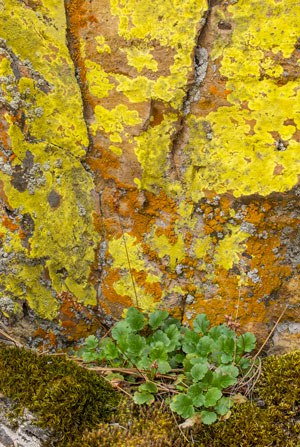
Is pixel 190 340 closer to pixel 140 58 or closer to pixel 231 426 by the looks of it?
pixel 231 426

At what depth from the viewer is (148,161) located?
2.97m

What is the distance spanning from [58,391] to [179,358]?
73cm

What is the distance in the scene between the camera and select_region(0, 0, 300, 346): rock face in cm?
278

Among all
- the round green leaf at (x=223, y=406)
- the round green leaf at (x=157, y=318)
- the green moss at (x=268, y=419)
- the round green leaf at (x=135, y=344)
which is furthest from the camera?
the round green leaf at (x=157, y=318)

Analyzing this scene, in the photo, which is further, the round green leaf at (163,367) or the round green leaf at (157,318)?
the round green leaf at (157,318)

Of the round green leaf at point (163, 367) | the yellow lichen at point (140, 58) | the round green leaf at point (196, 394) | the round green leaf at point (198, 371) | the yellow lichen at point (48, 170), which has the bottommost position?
the round green leaf at point (196, 394)

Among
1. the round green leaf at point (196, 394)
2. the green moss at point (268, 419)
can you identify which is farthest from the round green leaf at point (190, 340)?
the green moss at point (268, 419)

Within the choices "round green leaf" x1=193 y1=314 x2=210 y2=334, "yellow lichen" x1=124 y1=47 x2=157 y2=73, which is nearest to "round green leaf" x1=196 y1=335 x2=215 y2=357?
"round green leaf" x1=193 y1=314 x2=210 y2=334

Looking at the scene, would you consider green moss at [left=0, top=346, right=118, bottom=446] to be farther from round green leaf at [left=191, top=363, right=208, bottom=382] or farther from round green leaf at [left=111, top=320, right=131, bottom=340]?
round green leaf at [left=191, top=363, right=208, bottom=382]

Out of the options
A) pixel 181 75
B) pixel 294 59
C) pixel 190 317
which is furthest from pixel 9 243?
pixel 294 59

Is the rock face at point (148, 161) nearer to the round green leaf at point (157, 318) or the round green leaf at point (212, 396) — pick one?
the round green leaf at point (157, 318)

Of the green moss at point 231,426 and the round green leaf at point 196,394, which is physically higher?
the round green leaf at point 196,394

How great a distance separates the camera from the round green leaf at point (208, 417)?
2408mm

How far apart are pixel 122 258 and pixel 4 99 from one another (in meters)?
1.21
